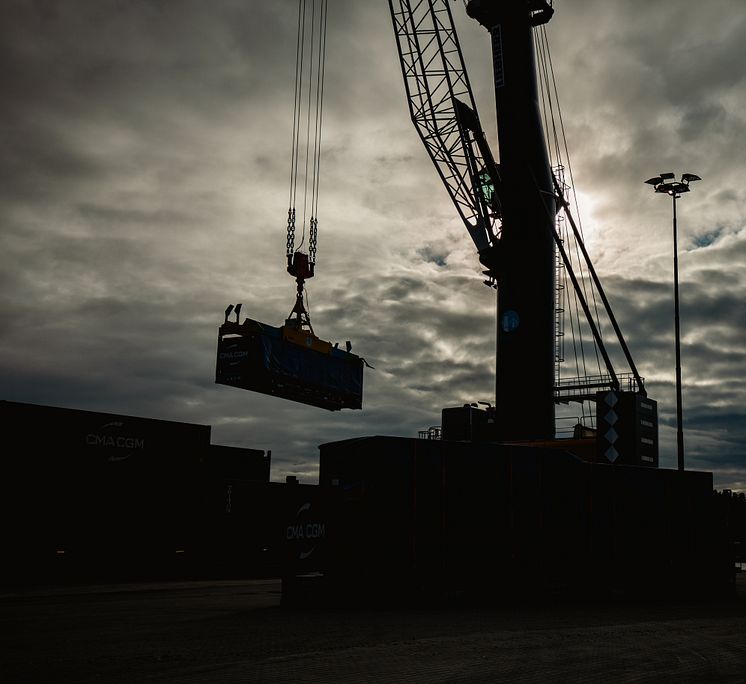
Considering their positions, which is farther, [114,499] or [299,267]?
[299,267]

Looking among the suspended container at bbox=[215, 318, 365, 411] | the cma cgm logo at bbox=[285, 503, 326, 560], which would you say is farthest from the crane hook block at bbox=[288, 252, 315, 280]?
the cma cgm logo at bbox=[285, 503, 326, 560]

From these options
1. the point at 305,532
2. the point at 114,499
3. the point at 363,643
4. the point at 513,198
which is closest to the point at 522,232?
the point at 513,198

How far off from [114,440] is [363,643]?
59.7 feet

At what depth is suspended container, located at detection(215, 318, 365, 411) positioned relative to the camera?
37.3 metres

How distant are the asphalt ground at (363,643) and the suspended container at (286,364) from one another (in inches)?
763

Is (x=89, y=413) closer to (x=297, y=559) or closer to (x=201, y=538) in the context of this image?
(x=201, y=538)

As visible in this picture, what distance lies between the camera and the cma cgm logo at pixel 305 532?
1836 centimetres

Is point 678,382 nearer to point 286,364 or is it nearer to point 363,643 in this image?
point 286,364

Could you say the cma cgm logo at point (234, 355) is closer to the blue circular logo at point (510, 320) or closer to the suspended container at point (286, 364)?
the suspended container at point (286, 364)

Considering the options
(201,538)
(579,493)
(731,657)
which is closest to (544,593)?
(579,493)

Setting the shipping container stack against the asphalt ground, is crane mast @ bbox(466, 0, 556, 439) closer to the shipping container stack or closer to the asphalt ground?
the shipping container stack

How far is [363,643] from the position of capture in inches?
449

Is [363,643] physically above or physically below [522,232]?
below

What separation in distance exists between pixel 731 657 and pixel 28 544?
828 inches
